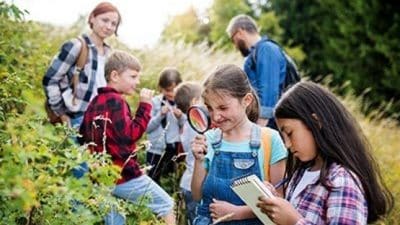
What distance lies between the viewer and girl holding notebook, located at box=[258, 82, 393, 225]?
9.05 feet

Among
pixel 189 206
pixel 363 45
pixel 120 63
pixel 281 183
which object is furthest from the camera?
pixel 363 45

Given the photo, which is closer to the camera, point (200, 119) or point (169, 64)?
point (200, 119)

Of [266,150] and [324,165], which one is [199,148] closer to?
[266,150]

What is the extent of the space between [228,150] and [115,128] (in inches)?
33.4

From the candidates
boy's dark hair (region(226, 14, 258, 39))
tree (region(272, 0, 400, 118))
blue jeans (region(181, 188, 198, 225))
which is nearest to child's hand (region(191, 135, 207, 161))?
blue jeans (region(181, 188, 198, 225))

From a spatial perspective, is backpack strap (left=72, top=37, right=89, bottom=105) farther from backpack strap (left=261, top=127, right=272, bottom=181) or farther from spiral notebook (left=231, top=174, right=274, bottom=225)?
spiral notebook (left=231, top=174, right=274, bottom=225)

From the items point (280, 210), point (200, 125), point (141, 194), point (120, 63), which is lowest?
point (141, 194)

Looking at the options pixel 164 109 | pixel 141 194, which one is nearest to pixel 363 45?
pixel 164 109

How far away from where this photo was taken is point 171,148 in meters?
5.28

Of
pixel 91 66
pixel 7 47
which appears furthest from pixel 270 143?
pixel 7 47

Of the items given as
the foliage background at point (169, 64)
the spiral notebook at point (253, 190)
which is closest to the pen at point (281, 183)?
the spiral notebook at point (253, 190)

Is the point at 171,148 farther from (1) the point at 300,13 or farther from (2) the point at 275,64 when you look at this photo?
(1) the point at 300,13

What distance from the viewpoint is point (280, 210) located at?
111 inches

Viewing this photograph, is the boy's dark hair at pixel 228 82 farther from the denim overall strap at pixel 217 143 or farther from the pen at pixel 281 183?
the pen at pixel 281 183
